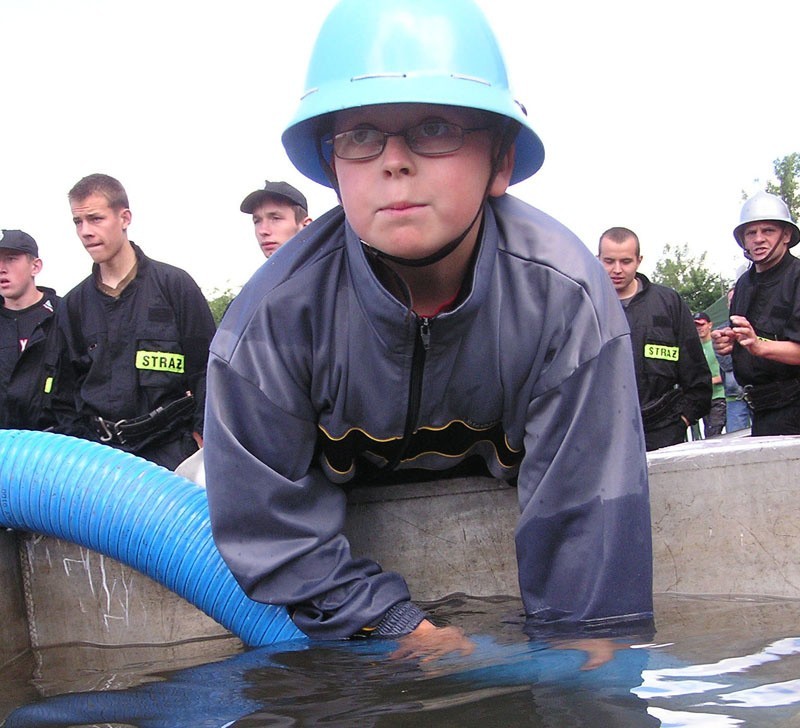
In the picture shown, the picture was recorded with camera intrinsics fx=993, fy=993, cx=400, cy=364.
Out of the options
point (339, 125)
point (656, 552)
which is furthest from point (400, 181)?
point (656, 552)

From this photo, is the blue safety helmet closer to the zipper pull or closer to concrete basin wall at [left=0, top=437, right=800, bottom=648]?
the zipper pull

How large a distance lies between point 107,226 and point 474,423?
2.93 metres

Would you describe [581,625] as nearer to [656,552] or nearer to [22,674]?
[656,552]

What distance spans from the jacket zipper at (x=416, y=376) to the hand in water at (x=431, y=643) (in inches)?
20.1

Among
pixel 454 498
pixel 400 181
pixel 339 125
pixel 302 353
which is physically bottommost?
pixel 454 498

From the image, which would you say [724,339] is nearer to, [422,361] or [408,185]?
[422,361]

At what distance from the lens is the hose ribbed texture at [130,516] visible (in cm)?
298

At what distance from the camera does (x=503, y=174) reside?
2725 mm

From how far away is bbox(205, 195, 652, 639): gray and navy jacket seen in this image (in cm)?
256

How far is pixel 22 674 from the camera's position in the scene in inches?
113

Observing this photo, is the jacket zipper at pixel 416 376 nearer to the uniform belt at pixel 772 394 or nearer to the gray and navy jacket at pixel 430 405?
the gray and navy jacket at pixel 430 405

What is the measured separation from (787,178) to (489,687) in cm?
3658

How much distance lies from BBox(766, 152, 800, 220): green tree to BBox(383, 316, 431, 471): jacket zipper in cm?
3313

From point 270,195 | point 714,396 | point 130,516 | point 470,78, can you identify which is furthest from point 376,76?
point 714,396
